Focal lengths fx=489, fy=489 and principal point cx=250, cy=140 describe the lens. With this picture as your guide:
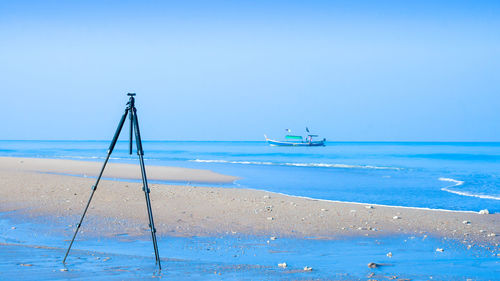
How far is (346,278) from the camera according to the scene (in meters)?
5.42

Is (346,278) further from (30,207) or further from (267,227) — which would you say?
(30,207)

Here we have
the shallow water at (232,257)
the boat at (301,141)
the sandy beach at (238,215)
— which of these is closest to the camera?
the shallow water at (232,257)

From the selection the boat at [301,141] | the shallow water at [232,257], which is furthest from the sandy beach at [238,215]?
the boat at [301,141]

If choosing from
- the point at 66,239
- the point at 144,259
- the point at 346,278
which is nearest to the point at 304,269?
the point at 346,278

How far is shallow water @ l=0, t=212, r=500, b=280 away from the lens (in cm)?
541

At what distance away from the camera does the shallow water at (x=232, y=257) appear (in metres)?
5.41

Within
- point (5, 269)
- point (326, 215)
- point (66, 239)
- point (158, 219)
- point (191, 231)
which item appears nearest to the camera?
point (5, 269)

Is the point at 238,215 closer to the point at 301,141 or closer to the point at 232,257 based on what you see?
the point at 232,257

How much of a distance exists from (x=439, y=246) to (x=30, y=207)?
814 centimetres

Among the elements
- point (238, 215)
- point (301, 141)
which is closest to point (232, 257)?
point (238, 215)

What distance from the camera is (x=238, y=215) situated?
9922mm

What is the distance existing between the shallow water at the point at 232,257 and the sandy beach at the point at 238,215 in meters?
0.62

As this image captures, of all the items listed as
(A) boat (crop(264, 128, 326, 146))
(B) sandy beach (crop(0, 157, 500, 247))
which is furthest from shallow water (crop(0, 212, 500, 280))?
(A) boat (crop(264, 128, 326, 146))

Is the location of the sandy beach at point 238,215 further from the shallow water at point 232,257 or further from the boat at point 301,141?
the boat at point 301,141
